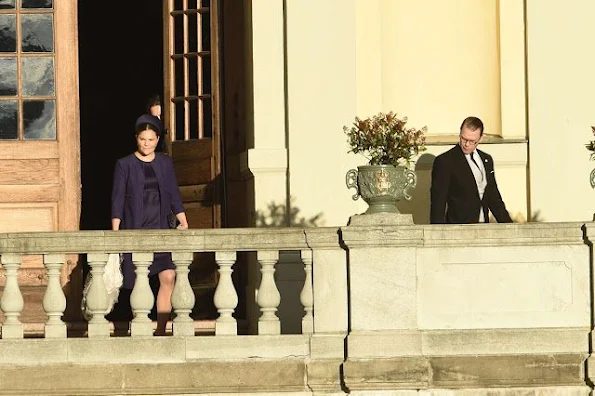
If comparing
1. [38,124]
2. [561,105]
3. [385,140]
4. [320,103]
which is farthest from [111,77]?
[385,140]

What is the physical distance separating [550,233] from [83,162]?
30.7 ft

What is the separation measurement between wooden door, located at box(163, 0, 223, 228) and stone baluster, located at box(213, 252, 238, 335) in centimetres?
261

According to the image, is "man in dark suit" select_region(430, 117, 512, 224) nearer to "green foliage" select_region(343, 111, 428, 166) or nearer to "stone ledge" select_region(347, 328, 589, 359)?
"green foliage" select_region(343, 111, 428, 166)

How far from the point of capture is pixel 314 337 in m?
12.0

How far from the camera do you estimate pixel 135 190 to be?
12758 mm

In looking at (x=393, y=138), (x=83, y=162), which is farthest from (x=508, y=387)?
(x=83, y=162)

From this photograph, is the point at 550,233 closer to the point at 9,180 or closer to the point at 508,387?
the point at 508,387

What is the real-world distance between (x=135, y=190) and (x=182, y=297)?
1.16m

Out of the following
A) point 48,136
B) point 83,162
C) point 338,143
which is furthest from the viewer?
point 83,162

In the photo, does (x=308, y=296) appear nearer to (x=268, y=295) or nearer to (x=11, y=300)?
(x=268, y=295)

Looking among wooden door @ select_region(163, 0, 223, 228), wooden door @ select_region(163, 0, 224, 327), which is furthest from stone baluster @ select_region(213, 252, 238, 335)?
wooden door @ select_region(163, 0, 223, 228)

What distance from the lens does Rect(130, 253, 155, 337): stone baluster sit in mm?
11984

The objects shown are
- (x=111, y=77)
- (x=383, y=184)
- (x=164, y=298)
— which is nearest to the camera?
(x=383, y=184)

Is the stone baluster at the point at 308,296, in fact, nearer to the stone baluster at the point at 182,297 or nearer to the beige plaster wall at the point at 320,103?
the stone baluster at the point at 182,297
